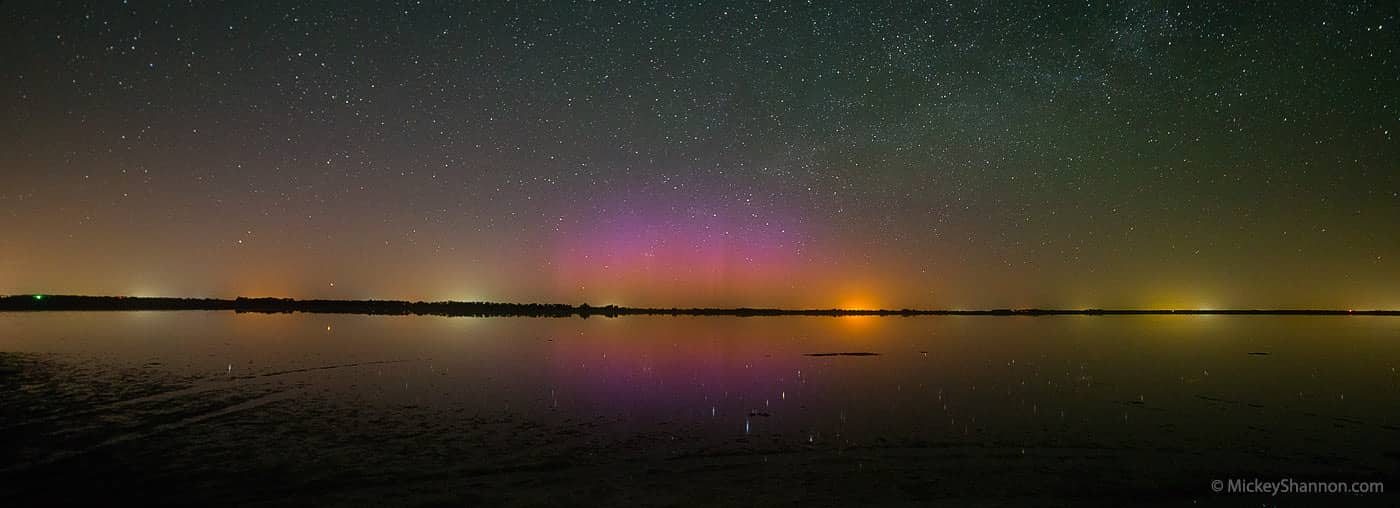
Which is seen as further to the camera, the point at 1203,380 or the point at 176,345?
the point at 176,345

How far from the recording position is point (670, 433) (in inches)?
670

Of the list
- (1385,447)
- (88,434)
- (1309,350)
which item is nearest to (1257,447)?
(1385,447)

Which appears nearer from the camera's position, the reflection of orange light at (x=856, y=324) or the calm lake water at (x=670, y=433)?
the calm lake water at (x=670, y=433)

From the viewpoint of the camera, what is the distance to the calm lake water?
476 inches

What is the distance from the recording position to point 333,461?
1355cm

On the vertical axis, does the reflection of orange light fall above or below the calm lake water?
above

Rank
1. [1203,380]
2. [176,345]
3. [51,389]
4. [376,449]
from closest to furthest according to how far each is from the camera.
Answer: [376,449]
[51,389]
[1203,380]
[176,345]

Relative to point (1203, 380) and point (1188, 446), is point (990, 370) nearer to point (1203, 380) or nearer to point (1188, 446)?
point (1203, 380)

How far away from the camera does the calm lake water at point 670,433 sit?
476 inches

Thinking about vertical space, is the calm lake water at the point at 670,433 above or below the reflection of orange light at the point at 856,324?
below

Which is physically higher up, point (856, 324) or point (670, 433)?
point (856, 324)

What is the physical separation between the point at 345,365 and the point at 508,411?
631 inches

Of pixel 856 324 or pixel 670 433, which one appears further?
pixel 856 324

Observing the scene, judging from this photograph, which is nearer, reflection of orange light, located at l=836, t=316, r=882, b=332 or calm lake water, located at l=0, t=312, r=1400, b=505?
calm lake water, located at l=0, t=312, r=1400, b=505
